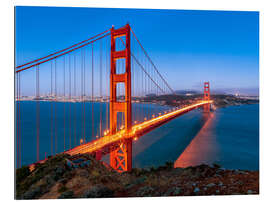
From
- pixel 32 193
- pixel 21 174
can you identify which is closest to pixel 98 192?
pixel 32 193

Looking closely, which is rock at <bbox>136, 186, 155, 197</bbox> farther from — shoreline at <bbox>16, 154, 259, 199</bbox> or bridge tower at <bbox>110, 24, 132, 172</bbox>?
bridge tower at <bbox>110, 24, 132, 172</bbox>

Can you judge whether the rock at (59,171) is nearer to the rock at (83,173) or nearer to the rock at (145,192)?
the rock at (83,173)

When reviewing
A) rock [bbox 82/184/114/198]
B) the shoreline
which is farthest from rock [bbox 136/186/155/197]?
rock [bbox 82/184/114/198]

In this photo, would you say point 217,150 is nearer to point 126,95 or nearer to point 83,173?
point 126,95

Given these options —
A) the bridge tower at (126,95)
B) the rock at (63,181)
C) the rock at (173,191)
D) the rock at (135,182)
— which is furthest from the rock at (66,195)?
the bridge tower at (126,95)
